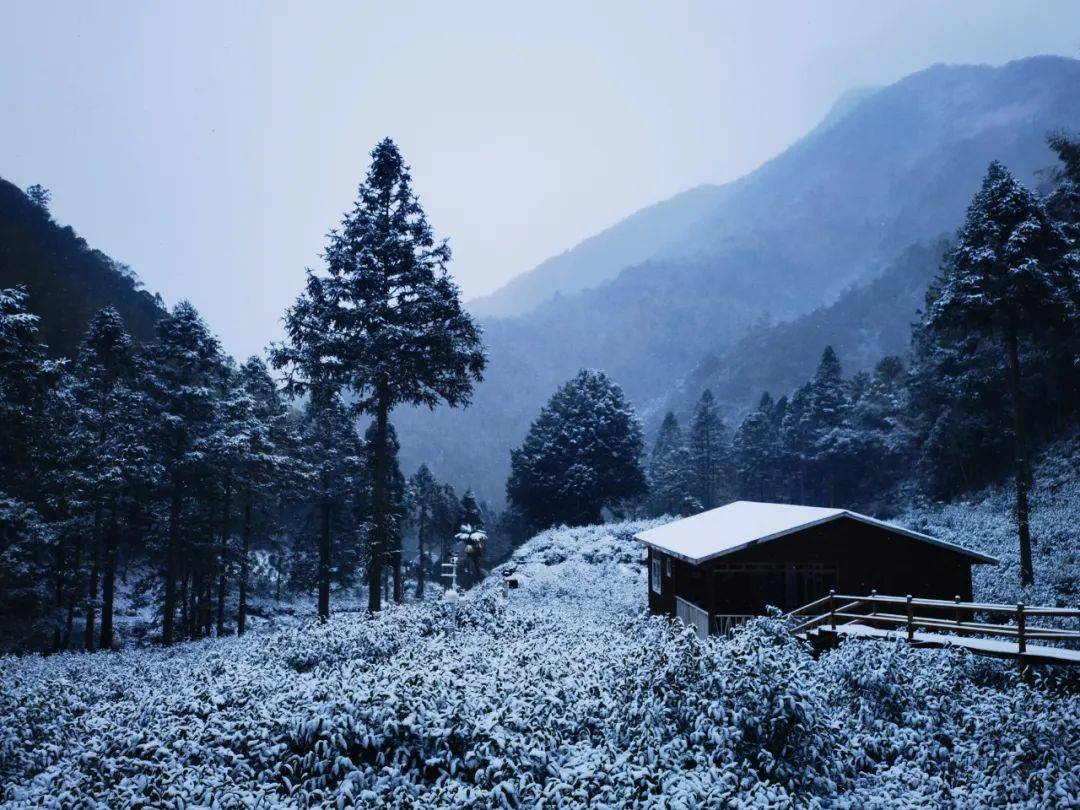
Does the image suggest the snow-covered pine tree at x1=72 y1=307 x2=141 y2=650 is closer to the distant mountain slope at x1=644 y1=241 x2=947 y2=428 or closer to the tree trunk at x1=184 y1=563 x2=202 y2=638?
the tree trunk at x1=184 y1=563 x2=202 y2=638

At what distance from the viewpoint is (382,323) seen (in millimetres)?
18938

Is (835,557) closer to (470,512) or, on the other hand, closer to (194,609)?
(194,609)

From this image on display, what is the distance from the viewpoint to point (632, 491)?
51656mm

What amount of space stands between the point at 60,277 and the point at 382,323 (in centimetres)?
7326

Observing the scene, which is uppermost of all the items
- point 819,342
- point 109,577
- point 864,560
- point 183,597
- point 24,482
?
point 819,342

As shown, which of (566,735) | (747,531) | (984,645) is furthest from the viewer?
(747,531)

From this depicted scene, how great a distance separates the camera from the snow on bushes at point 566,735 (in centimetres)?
643

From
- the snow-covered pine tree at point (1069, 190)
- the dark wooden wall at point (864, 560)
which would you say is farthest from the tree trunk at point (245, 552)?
the snow-covered pine tree at point (1069, 190)

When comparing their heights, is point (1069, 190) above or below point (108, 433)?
above

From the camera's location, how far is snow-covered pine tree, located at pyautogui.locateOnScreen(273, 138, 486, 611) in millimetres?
18844

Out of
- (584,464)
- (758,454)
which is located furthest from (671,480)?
(584,464)

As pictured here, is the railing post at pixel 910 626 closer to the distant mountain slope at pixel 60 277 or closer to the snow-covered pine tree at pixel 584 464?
the snow-covered pine tree at pixel 584 464

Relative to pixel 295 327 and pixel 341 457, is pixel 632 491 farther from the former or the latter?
pixel 295 327

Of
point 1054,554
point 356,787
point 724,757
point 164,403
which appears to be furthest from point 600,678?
point 1054,554
